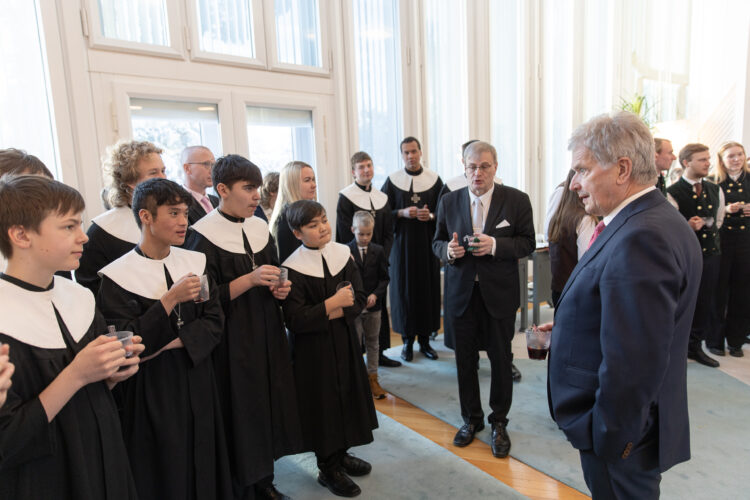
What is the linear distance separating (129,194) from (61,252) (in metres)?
0.90

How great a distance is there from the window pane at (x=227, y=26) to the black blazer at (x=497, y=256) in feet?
8.82

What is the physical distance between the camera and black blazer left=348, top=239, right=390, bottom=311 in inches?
134

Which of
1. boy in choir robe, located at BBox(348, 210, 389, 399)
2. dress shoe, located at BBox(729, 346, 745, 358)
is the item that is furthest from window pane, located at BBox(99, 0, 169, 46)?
dress shoe, located at BBox(729, 346, 745, 358)

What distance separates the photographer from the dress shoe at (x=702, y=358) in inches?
158

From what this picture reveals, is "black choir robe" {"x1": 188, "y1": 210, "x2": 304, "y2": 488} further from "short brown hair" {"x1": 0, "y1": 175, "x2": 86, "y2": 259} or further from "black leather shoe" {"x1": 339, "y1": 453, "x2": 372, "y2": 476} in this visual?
"short brown hair" {"x1": 0, "y1": 175, "x2": 86, "y2": 259}

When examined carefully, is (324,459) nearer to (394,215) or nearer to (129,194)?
(129,194)

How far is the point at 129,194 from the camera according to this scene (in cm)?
214

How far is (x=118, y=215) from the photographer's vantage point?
2098mm

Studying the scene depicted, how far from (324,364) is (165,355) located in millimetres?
792

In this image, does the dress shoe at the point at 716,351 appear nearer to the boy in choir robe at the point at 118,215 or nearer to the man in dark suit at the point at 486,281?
the man in dark suit at the point at 486,281

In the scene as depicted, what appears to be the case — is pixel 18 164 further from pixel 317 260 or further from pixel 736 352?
pixel 736 352

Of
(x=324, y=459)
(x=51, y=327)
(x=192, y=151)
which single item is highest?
(x=192, y=151)

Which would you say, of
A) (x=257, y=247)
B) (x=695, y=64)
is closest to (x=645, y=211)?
(x=257, y=247)

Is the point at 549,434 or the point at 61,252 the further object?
the point at 549,434
